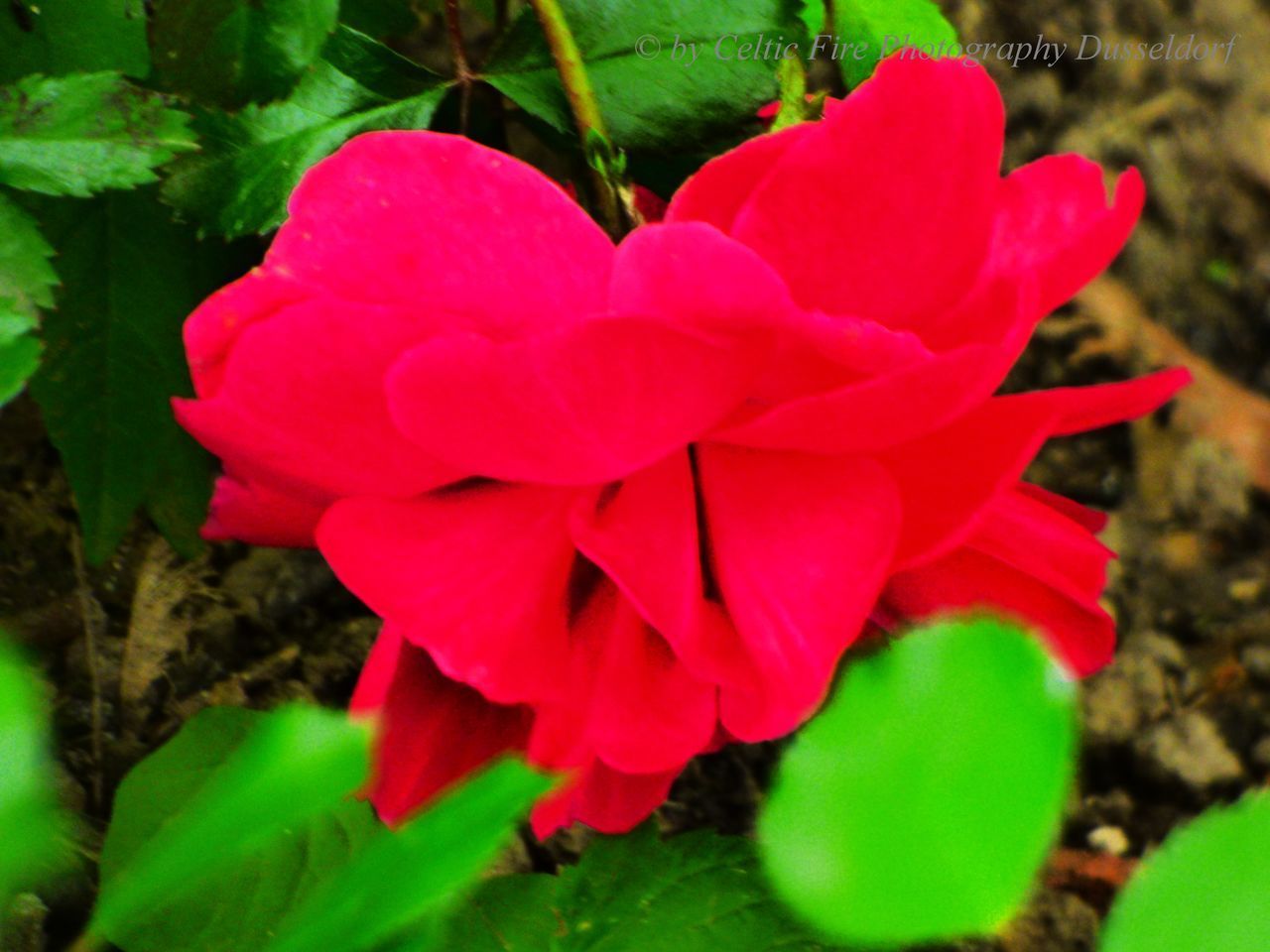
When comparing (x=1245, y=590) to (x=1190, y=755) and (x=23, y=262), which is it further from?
(x=23, y=262)

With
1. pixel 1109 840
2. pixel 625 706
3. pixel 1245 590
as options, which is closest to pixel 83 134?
pixel 625 706

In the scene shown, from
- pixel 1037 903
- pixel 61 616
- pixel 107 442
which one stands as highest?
pixel 107 442

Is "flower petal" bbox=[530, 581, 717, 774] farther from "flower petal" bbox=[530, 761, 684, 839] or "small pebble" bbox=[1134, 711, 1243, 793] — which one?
"small pebble" bbox=[1134, 711, 1243, 793]

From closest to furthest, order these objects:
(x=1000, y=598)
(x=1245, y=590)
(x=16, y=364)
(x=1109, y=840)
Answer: (x=16, y=364)
(x=1000, y=598)
(x=1109, y=840)
(x=1245, y=590)

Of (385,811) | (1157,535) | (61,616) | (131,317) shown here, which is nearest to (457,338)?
(385,811)

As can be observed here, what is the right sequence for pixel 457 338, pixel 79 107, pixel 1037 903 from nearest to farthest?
pixel 457 338 → pixel 79 107 → pixel 1037 903

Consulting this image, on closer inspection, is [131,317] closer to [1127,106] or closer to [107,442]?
[107,442]

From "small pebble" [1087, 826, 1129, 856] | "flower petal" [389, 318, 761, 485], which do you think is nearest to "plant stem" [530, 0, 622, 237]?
"flower petal" [389, 318, 761, 485]
